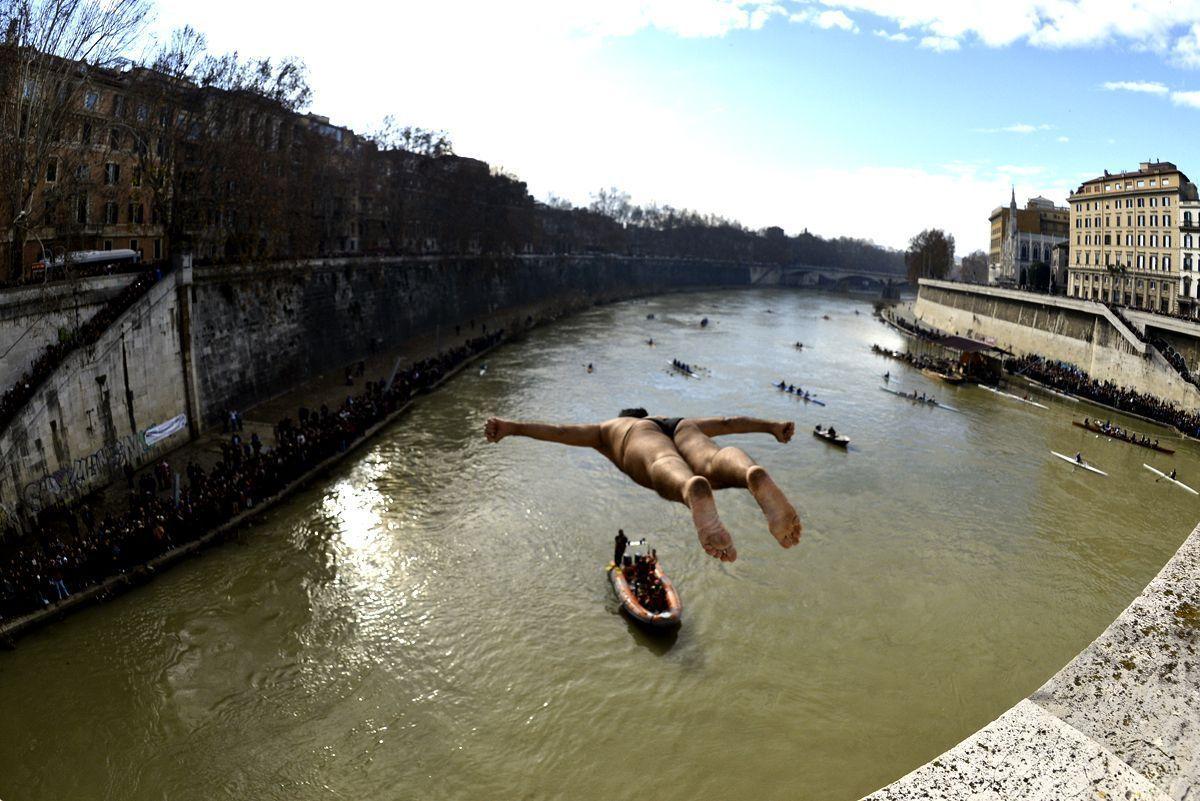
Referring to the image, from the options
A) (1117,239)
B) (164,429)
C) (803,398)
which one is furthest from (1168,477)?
(1117,239)

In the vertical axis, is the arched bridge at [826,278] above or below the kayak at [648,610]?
above

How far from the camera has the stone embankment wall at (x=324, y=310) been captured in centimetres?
3466

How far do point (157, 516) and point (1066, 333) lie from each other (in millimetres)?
61357

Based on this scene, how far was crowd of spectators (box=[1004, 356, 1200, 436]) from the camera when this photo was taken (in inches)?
1683

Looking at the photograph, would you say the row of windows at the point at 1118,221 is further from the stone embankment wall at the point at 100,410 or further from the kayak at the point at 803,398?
the stone embankment wall at the point at 100,410

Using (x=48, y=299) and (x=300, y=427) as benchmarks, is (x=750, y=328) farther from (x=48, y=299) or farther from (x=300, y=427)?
(x=48, y=299)

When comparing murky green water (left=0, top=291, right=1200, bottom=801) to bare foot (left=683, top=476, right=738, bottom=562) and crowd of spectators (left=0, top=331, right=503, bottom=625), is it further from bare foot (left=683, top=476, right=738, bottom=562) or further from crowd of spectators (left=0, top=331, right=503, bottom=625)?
bare foot (left=683, top=476, right=738, bottom=562)

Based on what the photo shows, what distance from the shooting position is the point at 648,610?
20234 millimetres

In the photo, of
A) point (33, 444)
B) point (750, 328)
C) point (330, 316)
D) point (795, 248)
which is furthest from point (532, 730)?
point (795, 248)

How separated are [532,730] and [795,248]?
A: 190 metres

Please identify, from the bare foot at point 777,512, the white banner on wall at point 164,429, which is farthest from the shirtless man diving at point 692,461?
the white banner on wall at point 164,429

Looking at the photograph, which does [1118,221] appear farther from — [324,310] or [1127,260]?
[324,310]

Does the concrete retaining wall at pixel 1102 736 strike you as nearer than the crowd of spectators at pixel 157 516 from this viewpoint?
Yes

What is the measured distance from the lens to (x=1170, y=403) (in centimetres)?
4497
